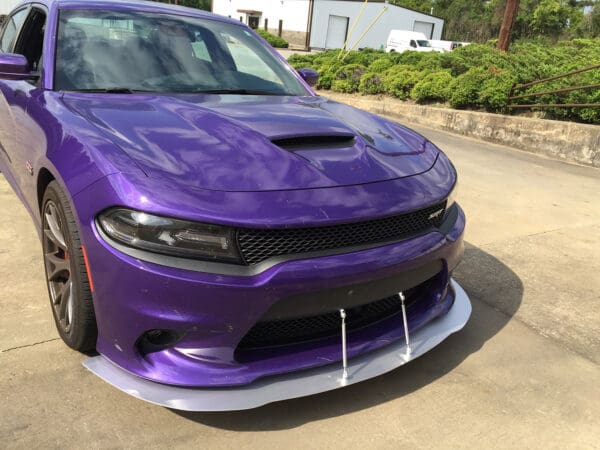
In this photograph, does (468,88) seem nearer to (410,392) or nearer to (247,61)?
(247,61)

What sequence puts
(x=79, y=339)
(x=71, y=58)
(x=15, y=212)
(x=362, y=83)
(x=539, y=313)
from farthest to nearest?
1. (x=362, y=83)
2. (x=15, y=212)
3. (x=539, y=313)
4. (x=71, y=58)
5. (x=79, y=339)

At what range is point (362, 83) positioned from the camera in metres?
12.5

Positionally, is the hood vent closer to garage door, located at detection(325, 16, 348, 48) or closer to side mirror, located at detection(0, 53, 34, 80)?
side mirror, located at detection(0, 53, 34, 80)

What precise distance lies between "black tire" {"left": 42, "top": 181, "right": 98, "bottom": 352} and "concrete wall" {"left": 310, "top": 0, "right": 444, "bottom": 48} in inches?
1629

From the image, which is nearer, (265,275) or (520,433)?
(265,275)

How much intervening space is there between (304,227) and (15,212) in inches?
126

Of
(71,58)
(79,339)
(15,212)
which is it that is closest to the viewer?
(79,339)

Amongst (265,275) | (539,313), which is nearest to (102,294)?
(265,275)

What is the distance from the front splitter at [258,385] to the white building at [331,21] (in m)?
40.8

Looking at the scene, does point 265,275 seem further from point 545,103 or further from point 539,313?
point 545,103

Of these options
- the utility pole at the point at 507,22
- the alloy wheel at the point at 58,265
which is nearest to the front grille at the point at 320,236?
the alloy wheel at the point at 58,265

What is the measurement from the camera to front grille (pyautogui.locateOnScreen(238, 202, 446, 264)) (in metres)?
1.88

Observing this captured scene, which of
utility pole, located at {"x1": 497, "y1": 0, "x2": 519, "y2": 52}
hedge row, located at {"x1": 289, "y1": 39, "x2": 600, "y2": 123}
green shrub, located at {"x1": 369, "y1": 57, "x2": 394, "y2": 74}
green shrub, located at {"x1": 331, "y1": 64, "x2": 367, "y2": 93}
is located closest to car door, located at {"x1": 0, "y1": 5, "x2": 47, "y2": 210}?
hedge row, located at {"x1": 289, "y1": 39, "x2": 600, "y2": 123}

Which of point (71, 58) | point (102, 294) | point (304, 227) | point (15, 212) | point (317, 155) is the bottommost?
point (15, 212)
